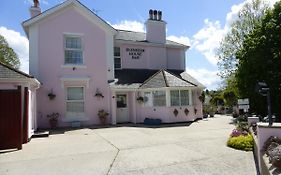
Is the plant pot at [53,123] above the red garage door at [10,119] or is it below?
below

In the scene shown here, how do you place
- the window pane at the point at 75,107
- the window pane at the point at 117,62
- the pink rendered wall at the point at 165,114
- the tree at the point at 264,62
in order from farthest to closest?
the window pane at the point at 117,62
the pink rendered wall at the point at 165,114
the window pane at the point at 75,107
the tree at the point at 264,62

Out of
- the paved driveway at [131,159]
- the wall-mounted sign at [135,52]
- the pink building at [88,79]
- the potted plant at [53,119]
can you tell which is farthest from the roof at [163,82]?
the paved driveway at [131,159]

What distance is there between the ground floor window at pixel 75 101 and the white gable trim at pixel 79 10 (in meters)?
4.79

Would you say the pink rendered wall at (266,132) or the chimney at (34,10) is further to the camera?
the chimney at (34,10)

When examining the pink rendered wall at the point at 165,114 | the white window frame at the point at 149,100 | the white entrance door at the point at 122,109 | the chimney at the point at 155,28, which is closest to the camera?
the pink rendered wall at the point at 165,114

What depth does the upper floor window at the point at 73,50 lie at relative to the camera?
720 inches

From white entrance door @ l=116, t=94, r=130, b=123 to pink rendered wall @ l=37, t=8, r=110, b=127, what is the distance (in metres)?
1.19

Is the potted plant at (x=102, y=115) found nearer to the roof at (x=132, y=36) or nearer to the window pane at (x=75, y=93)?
the window pane at (x=75, y=93)

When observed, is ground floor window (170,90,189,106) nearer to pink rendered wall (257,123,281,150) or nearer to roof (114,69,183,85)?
roof (114,69,183,85)

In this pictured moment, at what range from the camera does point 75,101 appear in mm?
18203

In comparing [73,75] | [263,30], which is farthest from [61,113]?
[263,30]

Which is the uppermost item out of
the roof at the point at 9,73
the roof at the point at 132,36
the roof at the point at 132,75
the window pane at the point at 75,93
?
the roof at the point at 132,36

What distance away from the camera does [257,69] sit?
51.0ft

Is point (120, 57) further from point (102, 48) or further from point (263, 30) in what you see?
point (263, 30)
